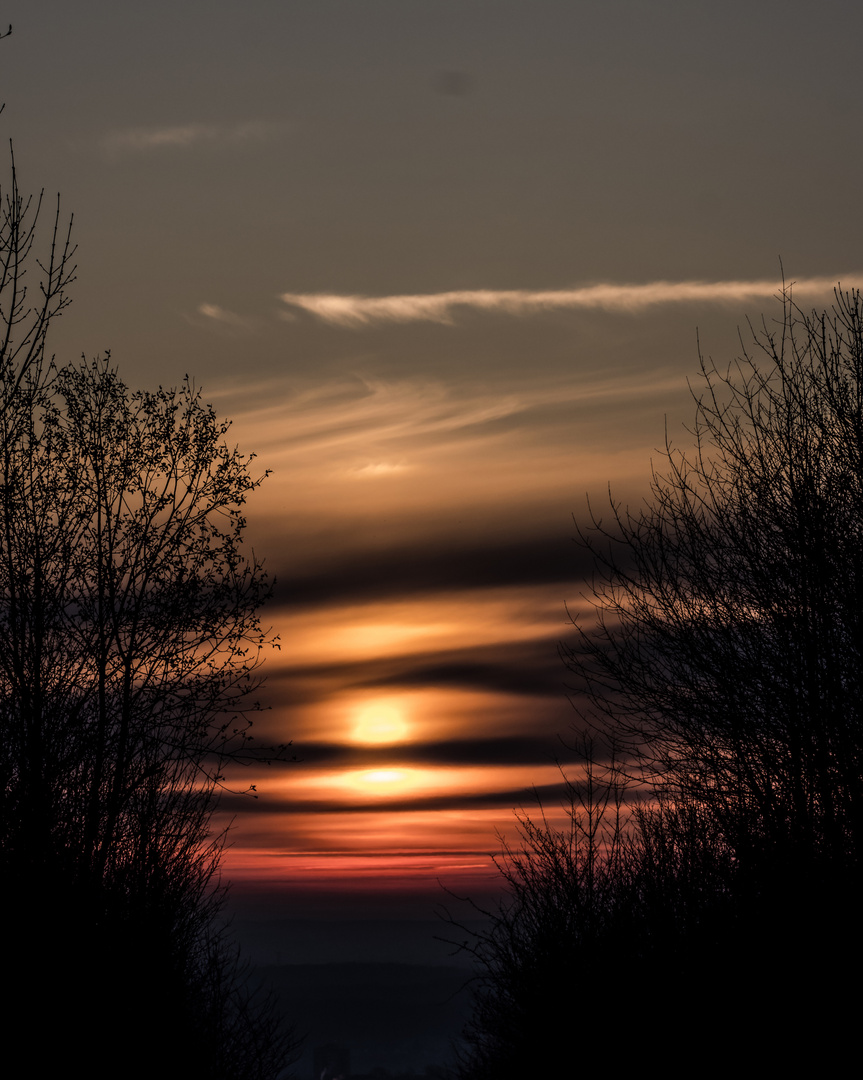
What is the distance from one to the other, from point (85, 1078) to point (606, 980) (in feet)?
40.1

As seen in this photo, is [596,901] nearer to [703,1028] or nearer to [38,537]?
[703,1028]

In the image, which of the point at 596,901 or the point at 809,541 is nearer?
the point at 809,541

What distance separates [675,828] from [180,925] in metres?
13.8

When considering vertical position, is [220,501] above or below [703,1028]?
above

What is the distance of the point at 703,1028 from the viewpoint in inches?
635

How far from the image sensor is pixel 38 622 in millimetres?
15562

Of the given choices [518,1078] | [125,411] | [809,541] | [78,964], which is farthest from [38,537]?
[518,1078]

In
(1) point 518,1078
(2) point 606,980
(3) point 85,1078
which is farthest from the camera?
(1) point 518,1078

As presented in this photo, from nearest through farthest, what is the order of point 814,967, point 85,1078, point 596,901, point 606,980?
point 814,967 < point 85,1078 < point 606,980 < point 596,901

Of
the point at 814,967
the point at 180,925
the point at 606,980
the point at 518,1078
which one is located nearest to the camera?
the point at 814,967

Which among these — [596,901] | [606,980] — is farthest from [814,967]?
[596,901]

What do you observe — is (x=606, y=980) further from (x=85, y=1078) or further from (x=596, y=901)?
(x=85, y=1078)

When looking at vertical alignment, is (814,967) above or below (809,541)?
below

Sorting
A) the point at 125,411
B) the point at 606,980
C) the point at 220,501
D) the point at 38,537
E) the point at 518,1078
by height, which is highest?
the point at 125,411
